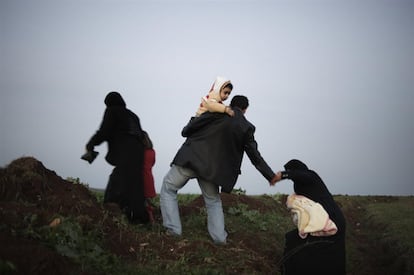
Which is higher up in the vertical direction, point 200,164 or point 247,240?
point 200,164

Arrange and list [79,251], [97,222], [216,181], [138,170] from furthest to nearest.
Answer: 1. [138,170]
2. [216,181]
3. [97,222]
4. [79,251]

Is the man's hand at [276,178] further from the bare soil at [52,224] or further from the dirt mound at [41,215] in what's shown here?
the dirt mound at [41,215]

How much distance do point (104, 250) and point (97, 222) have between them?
23.7 inches

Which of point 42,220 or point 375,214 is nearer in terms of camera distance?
point 42,220

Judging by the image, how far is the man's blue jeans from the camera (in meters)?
6.51

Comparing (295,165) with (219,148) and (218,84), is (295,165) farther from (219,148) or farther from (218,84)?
(218,84)

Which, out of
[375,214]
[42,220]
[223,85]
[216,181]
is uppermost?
[223,85]

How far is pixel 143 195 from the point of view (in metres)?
6.76

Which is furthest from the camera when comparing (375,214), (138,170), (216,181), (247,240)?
(375,214)

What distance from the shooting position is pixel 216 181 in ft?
20.6

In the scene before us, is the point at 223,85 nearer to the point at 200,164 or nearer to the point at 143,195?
the point at 200,164

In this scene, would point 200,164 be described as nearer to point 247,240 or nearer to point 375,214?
point 247,240

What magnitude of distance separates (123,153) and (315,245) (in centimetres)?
298

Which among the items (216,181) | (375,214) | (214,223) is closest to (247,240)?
(214,223)
